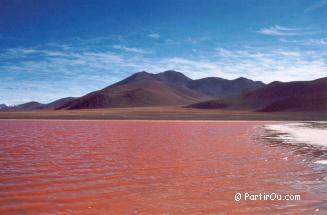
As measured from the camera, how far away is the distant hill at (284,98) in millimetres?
119562

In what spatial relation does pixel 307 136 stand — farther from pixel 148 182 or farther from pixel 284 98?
pixel 284 98

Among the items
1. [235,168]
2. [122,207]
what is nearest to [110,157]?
[235,168]

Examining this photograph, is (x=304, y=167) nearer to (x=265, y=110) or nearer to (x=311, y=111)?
(x=311, y=111)

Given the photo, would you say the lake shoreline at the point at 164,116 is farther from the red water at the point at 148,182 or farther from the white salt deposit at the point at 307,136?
the red water at the point at 148,182

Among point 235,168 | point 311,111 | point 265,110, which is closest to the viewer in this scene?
point 235,168

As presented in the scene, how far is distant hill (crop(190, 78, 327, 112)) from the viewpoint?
120 meters

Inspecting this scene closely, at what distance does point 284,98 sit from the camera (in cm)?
13088

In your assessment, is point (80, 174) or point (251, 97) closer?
point (80, 174)

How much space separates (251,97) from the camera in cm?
16025

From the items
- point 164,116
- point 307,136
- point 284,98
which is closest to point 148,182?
point 307,136

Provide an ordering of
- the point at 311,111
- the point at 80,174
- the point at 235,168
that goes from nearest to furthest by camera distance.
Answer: the point at 80,174 → the point at 235,168 → the point at 311,111

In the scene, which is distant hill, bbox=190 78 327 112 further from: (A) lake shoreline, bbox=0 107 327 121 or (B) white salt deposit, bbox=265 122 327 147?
(B) white salt deposit, bbox=265 122 327 147

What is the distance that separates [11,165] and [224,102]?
14721 centimetres

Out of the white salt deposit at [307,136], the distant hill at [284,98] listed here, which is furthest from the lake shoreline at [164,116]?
the white salt deposit at [307,136]
